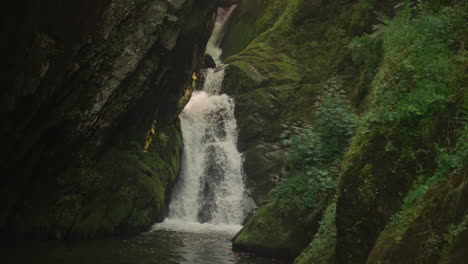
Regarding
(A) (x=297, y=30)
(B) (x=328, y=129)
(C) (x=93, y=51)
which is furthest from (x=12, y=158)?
(A) (x=297, y=30)

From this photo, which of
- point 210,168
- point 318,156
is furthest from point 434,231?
point 210,168

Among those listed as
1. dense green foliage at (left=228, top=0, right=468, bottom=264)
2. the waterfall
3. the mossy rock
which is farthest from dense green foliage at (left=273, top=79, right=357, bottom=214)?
the waterfall

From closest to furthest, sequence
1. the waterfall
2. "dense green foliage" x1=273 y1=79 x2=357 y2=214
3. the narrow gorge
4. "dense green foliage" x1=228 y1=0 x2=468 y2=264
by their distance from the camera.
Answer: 1. "dense green foliage" x1=228 y1=0 x2=468 y2=264
2. the narrow gorge
3. "dense green foliage" x1=273 y1=79 x2=357 y2=214
4. the waterfall

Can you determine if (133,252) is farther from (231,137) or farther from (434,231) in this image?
(231,137)

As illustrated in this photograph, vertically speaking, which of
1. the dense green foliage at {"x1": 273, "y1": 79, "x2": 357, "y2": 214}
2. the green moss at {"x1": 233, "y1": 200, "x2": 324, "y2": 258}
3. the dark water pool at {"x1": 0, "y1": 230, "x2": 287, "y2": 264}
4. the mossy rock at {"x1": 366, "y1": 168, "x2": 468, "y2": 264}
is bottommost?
the dark water pool at {"x1": 0, "y1": 230, "x2": 287, "y2": 264}

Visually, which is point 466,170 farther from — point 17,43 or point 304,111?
point 304,111

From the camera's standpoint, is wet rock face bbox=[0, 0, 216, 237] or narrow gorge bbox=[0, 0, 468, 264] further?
wet rock face bbox=[0, 0, 216, 237]

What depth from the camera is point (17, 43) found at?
841cm

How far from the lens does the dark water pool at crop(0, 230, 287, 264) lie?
1081 centimetres

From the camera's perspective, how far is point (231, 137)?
23578 millimetres

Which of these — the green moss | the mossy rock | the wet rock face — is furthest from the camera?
the green moss

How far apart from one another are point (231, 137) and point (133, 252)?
12.2 m

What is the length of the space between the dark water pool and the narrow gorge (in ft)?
0.30

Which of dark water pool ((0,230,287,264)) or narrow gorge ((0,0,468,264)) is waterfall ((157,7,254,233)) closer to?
narrow gorge ((0,0,468,264))
